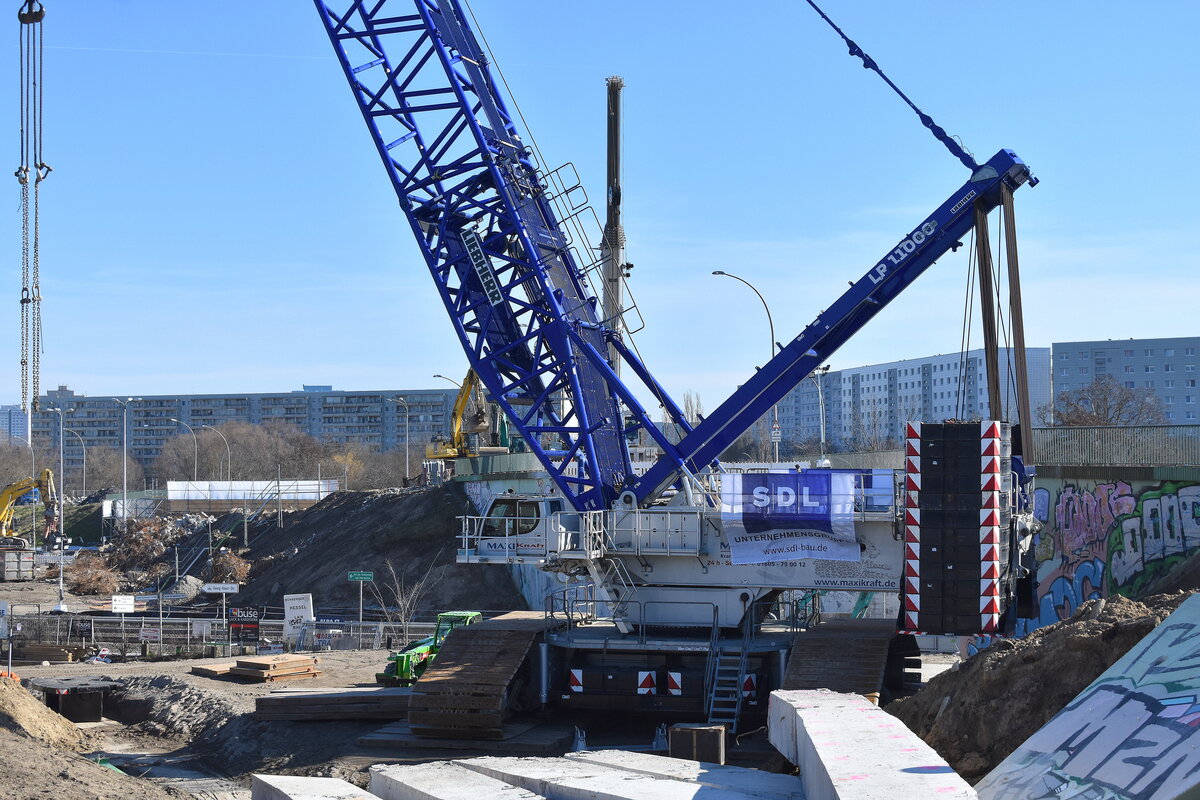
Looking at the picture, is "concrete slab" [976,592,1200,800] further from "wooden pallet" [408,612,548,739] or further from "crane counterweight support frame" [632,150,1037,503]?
"crane counterweight support frame" [632,150,1037,503]

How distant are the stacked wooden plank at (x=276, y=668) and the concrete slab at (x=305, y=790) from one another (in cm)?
1608

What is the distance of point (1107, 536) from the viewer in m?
24.6

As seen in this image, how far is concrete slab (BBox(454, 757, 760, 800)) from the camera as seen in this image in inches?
400

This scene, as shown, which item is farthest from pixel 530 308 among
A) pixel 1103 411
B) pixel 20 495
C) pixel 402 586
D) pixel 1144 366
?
pixel 1144 366

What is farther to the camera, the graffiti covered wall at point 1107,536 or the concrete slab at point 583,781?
the graffiti covered wall at point 1107,536

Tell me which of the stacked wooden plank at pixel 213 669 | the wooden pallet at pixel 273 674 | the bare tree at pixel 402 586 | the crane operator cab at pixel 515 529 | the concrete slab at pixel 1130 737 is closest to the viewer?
the concrete slab at pixel 1130 737

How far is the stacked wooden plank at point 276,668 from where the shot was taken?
28.3 m

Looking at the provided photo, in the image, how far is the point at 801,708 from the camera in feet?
38.4

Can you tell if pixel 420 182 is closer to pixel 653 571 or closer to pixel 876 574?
pixel 653 571

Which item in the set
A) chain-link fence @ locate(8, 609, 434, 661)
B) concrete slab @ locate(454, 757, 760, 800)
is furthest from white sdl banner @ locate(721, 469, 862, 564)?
chain-link fence @ locate(8, 609, 434, 661)

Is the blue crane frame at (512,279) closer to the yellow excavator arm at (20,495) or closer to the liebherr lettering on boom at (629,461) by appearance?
the liebherr lettering on boom at (629,461)

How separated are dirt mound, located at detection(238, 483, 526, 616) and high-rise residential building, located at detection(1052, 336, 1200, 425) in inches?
3162

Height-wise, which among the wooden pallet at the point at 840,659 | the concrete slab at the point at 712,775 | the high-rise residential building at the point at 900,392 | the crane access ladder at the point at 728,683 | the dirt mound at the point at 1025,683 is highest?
the high-rise residential building at the point at 900,392

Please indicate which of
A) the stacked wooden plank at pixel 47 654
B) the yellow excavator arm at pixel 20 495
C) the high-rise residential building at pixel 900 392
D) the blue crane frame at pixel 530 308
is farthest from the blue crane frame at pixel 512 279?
the high-rise residential building at pixel 900 392
